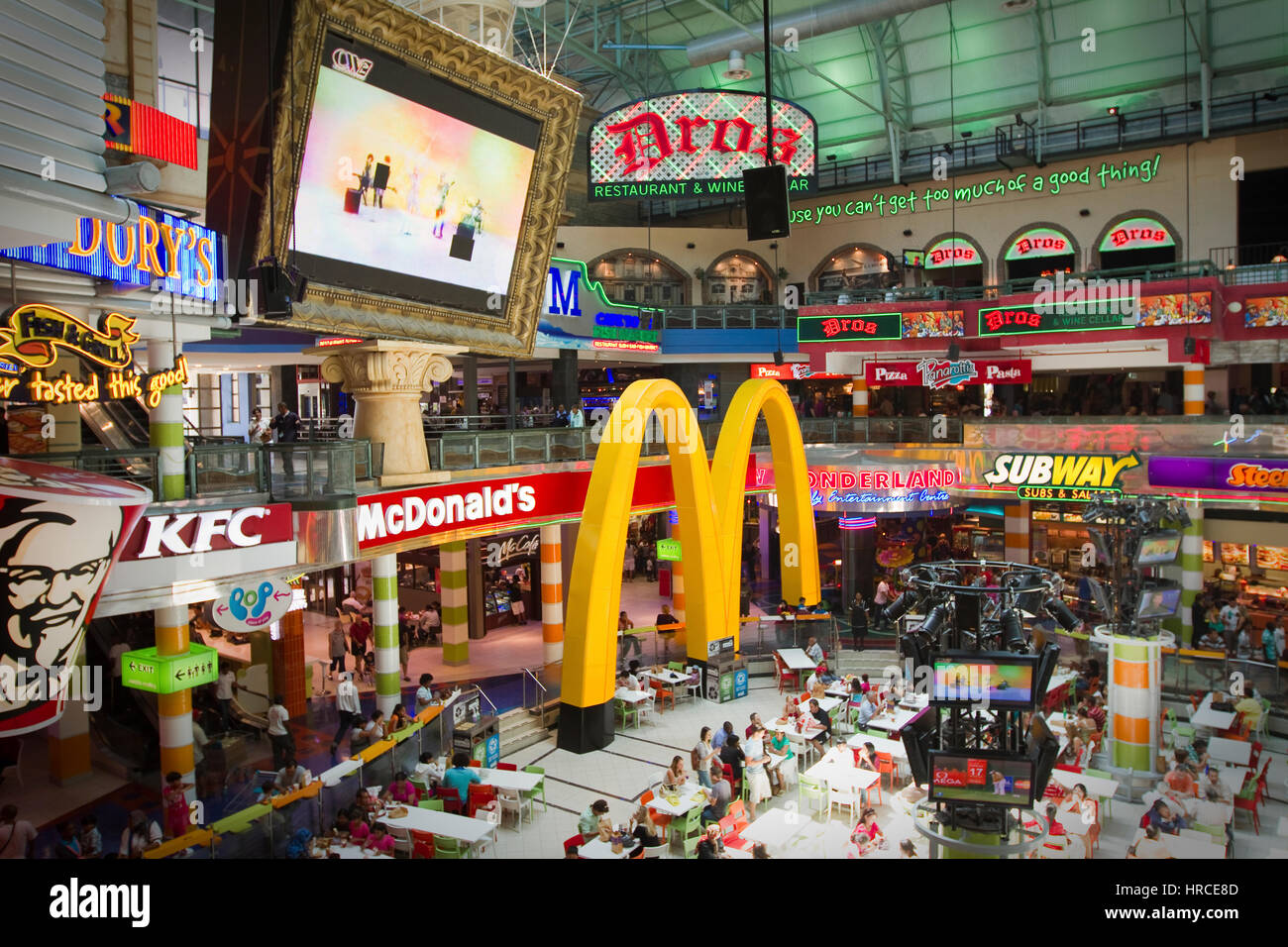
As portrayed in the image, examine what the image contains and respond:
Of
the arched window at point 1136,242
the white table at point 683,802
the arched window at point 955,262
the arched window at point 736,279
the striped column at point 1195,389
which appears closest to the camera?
the white table at point 683,802

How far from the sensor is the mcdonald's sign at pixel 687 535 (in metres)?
15.2

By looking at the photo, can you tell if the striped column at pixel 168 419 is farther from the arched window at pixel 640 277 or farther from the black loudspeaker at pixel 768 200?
the arched window at pixel 640 277

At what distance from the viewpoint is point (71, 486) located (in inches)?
232

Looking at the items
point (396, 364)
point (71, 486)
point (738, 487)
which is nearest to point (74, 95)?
point (71, 486)

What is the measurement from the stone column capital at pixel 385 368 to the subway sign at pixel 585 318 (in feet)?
15.0

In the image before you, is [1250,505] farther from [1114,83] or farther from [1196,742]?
[1114,83]

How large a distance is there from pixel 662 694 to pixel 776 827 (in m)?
6.29

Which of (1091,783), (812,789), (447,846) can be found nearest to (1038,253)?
(1091,783)

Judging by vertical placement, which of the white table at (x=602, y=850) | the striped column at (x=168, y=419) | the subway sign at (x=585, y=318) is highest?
the subway sign at (x=585, y=318)

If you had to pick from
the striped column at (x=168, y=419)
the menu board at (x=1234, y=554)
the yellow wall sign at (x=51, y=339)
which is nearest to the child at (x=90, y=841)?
the striped column at (x=168, y=419)

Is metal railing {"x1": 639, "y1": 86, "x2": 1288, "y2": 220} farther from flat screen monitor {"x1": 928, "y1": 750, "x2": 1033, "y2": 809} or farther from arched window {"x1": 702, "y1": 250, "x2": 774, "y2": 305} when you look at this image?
flat screen monitor {"x1": 928, "y1": 750, "x2": 1033, "y2": 809}

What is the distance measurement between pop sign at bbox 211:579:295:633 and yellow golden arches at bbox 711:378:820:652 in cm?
877

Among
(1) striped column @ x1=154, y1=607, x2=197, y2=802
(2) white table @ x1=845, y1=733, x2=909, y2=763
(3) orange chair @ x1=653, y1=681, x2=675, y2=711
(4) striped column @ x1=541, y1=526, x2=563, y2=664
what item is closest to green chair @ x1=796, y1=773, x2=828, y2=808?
(2) white table @ x1=845, y1=733, x2=909, y2=763

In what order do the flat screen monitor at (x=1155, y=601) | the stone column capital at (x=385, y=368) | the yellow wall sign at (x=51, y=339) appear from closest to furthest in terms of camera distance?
the yellow wall sign at (x=51, y=339) < the flat screen monitor at (x=1155, y=601) < the stone column capital at (x=385, y=368)
